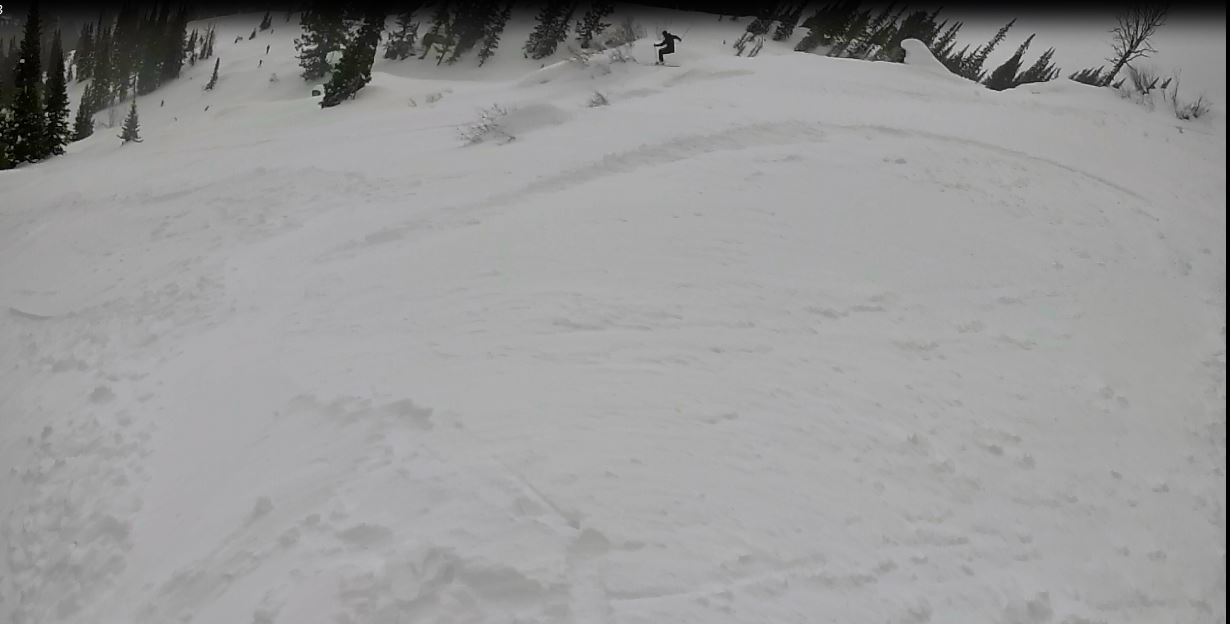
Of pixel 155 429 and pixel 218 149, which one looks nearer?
pixel 155 429

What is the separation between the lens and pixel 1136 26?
24.6 metres

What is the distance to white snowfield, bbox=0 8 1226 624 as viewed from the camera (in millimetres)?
3625

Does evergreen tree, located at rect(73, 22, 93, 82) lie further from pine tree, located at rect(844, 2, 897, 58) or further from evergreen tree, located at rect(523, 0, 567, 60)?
pine tree, located at rect(844, 2, 897, 58)

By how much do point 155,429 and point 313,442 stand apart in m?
1.66

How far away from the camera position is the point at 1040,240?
794 centimetres

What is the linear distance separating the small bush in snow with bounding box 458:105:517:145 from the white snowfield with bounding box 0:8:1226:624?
2.83ft

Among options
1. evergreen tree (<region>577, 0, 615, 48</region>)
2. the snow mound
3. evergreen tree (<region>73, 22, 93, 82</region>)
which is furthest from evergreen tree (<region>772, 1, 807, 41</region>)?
evergreen tree (<region>73, 22, 93, 82</region>)

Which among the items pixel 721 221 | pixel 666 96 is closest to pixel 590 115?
pixel 666 96

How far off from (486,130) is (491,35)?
3582cm

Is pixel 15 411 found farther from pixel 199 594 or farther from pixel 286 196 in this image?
pixel 286 196

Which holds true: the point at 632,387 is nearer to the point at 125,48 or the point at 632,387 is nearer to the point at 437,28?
the point at 437,28

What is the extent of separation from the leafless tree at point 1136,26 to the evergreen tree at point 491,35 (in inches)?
1391

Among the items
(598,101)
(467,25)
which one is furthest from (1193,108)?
(467,25)

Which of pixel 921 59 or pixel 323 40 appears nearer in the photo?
pixel 921 59
